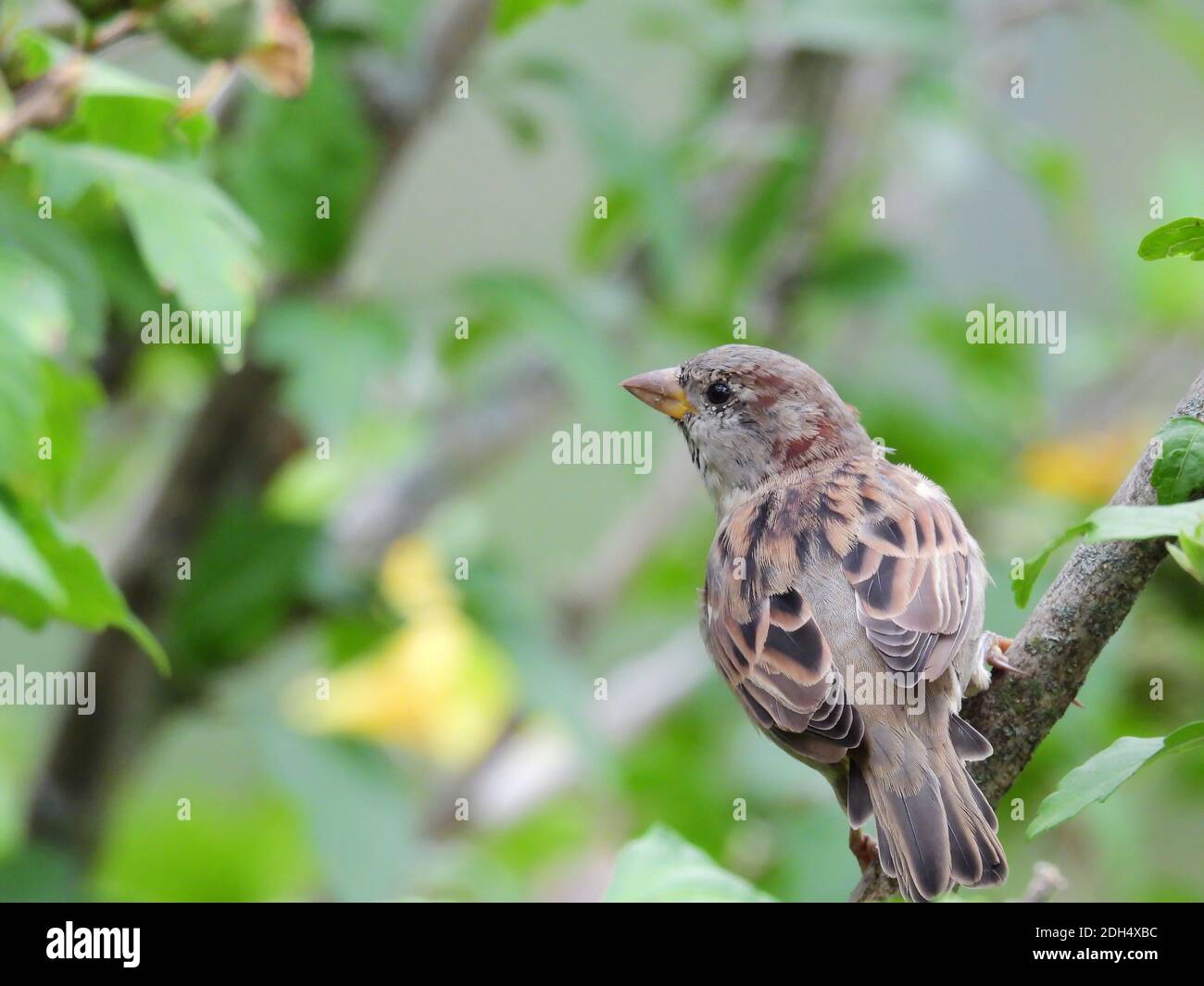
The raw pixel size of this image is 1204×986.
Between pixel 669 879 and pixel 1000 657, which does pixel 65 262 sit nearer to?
pixel 669 879

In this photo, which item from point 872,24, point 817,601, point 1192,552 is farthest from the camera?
point 872,24

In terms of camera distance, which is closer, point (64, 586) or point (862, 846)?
point (64, 586)

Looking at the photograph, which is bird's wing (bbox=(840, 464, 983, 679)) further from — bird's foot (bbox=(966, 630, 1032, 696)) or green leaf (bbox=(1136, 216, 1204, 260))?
green leaf (bbox=(1136, 216, 1204, 260))

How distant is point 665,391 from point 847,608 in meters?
0.64

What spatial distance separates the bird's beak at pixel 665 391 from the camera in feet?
8.99

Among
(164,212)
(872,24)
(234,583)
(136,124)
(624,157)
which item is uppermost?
(872,24)

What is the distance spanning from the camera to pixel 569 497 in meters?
7.20

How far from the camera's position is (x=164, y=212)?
6.86 feet

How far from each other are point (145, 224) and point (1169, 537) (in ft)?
4.62

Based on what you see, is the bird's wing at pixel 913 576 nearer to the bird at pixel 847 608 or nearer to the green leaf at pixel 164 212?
the bird at pixel 847 608

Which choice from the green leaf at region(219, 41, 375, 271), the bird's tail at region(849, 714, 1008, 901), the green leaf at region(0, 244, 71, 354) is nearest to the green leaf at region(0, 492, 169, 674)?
the green leaf at region(0, 244, 71, 354)

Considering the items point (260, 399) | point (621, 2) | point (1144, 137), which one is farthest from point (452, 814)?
point (1144, 137)

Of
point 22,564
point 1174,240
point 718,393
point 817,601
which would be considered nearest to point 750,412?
point 718,393

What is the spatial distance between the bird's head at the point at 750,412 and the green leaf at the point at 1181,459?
43.2 inches
